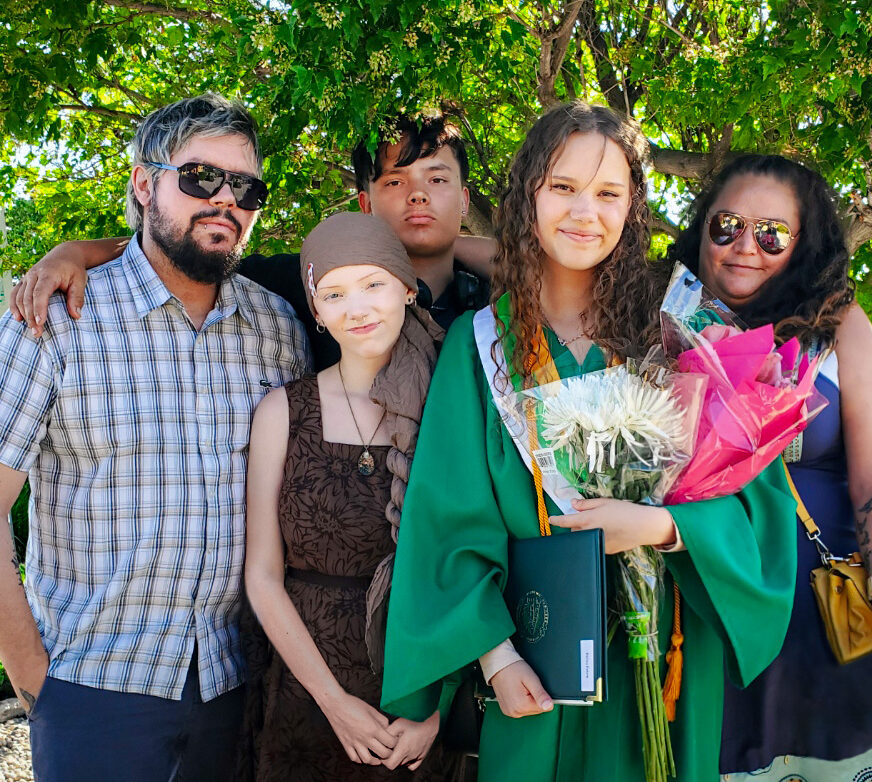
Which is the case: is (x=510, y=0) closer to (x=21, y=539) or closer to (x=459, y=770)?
(x=459, y=770)

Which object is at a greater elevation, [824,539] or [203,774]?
[824,539]

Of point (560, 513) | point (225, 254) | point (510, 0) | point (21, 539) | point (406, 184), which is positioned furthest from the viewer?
point (21, 539)

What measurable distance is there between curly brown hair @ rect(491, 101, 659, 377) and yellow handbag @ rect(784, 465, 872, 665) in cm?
61

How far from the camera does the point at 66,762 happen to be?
2.64 meters

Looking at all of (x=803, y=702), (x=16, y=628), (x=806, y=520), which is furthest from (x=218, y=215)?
(x=803, y=702)

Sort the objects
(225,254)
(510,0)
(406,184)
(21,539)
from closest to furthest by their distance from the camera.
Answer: (225,254), (406,184), (510,0), (21,539)

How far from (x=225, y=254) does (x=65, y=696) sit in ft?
4.73

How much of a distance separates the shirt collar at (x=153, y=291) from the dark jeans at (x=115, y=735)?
3.74ft

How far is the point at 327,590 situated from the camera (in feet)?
8.73

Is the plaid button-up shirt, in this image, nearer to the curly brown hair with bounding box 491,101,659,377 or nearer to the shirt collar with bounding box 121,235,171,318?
the shirt collar with bounding box 121,235,171,318

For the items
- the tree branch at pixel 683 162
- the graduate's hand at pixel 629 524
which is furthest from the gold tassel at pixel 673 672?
the tree branch at pixel 683 162

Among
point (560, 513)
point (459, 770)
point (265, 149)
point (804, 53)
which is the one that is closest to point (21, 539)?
point (265, 149)

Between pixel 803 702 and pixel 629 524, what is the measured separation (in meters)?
0.97

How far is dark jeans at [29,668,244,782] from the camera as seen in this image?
A: 2.65 metres
